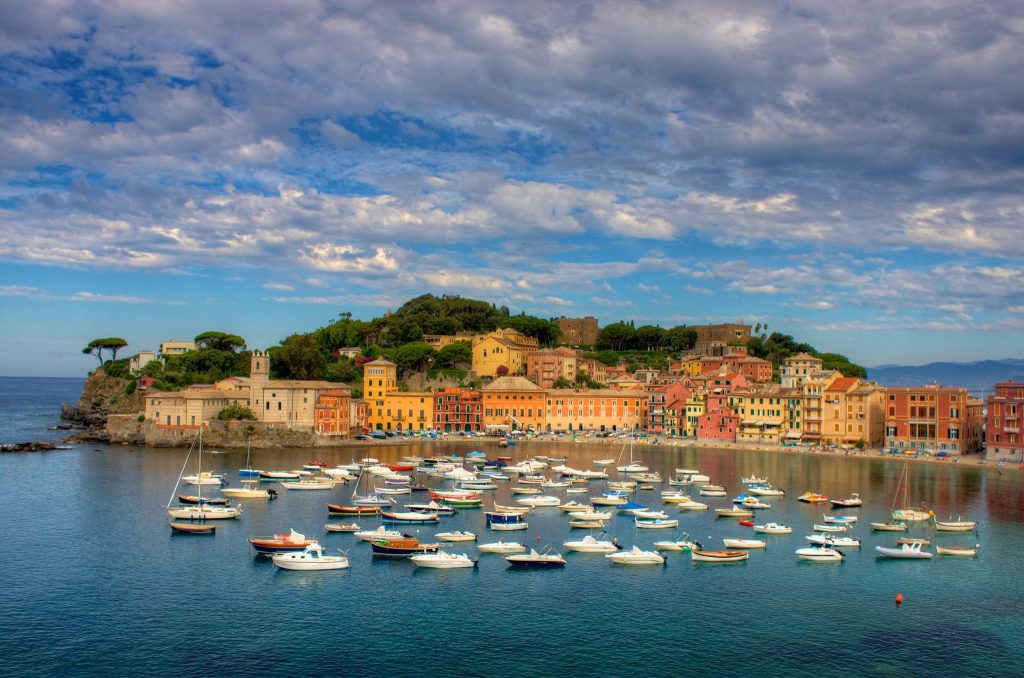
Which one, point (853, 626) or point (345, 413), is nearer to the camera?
point (853, 626)

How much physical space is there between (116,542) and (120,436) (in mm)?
47022

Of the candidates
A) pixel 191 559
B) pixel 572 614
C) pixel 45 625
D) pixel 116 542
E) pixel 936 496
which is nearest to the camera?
pixel 45 625

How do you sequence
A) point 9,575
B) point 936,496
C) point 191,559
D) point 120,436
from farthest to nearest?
point 120,436
point 936,496
point 191,559
point 9,575

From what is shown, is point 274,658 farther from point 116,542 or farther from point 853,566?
point 853,566

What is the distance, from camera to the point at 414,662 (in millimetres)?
25266

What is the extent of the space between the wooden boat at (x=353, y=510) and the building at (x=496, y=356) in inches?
2431

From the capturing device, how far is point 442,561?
35.9 meters

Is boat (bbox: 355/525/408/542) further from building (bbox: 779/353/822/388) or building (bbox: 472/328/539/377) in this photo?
building (bbox: 779/353/822/388)

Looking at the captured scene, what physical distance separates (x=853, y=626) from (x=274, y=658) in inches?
768

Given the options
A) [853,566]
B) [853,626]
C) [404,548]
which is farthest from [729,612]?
[404,548]

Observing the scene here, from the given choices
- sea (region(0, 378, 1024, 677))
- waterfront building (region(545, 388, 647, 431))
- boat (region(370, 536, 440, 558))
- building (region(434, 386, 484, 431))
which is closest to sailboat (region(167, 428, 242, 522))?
sea (region(0, 378, 1024, 677))

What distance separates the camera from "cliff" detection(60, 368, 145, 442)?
3445 inches

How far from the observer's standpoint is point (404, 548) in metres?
37.4

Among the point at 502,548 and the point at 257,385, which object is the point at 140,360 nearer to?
the point at 257,385
